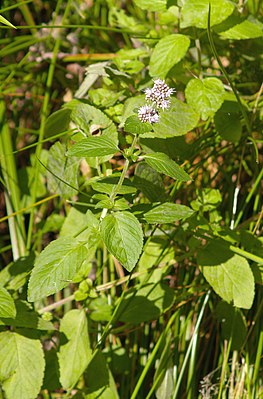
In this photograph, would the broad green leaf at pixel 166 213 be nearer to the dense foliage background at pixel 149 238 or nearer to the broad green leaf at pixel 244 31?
the dense foliage background at pixel 149 238

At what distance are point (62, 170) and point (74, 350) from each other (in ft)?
1.16

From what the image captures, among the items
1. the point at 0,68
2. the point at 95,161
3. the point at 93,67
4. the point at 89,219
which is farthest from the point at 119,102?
the point at 0,68

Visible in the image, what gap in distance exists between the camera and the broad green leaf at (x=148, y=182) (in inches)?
43.2

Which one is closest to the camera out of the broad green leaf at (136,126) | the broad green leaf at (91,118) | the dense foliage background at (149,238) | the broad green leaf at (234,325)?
the broad green leaf at (136,126)

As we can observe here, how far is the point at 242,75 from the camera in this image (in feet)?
4.78

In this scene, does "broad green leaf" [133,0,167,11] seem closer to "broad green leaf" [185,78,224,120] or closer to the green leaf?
"broad green leaf" [185,78,224,120]

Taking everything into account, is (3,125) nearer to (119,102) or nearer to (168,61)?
(119,102)

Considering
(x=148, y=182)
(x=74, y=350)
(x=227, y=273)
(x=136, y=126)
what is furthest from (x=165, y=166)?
(x=74, y=350)

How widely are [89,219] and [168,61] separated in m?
0.40

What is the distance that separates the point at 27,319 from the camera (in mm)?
1069

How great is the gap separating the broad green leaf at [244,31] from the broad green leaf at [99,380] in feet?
2.31

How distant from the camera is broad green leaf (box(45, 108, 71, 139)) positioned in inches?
47.8

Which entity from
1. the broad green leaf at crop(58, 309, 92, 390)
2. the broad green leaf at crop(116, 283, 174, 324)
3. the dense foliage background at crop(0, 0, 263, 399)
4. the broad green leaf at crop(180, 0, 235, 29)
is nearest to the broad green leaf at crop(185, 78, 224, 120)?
the dense foliage background at crop(0, 0, 263, 399)

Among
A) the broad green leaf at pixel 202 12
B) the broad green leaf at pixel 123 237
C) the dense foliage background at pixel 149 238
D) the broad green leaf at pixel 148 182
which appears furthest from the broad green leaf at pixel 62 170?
Answer: the broad green leaf at pixel 202 12
